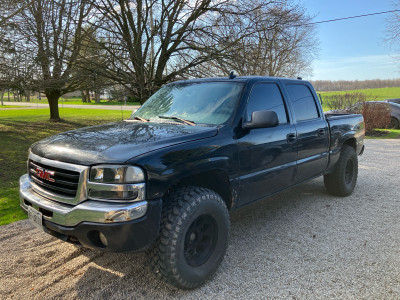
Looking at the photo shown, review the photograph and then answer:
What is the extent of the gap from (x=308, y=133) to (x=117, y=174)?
9.47 ft

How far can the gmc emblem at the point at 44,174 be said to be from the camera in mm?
2746

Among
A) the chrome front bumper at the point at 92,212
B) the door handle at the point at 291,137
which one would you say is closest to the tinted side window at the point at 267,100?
the door handle at the point at 291,137

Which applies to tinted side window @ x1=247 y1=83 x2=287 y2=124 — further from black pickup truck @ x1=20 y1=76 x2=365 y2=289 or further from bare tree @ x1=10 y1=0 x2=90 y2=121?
bare tree @ x1=10 y1=0 x2=90 y2=121

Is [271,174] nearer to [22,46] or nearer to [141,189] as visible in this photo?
[141,189]

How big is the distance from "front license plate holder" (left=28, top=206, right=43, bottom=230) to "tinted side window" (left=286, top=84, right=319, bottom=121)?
321 centimetres

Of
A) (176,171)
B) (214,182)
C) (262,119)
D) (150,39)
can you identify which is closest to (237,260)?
(214,182)

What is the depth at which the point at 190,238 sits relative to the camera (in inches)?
114

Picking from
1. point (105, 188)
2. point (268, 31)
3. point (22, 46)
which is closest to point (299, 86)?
point (105, 188)

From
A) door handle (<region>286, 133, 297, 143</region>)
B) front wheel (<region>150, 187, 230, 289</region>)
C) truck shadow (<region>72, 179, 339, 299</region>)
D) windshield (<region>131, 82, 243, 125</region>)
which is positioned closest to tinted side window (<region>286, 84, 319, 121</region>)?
door handle (<region>286, 133, 297, 143</region>)

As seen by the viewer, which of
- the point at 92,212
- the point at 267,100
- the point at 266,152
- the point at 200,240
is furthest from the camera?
the point at 267,100

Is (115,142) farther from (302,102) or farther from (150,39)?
(150,39)

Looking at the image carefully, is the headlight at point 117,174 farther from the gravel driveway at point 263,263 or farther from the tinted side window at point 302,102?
the tinted side window at point 302,102

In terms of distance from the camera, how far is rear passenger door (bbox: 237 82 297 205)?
338cm

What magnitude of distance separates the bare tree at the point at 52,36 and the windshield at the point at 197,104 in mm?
6342
